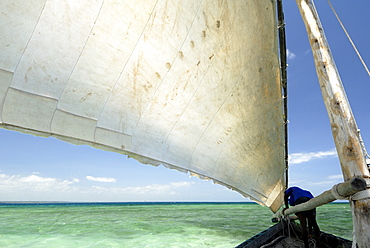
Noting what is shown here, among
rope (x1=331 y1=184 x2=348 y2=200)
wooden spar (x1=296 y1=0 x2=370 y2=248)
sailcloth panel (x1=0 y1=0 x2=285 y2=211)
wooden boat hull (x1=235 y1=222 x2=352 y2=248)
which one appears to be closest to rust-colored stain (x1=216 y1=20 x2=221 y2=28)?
sailcloth panel (x1=0 y1=0 x2=285 y2=211)

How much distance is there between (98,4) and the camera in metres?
1.80

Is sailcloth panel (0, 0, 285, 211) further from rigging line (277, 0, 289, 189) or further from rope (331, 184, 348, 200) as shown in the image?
rope (331, 184, 348, 200)

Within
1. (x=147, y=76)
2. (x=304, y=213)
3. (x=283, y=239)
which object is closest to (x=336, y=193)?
(x=147, y=76)

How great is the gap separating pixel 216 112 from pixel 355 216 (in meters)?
1.70

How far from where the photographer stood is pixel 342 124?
173 cm

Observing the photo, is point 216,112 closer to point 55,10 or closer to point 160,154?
point 160,154

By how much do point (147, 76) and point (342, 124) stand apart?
1695 millimetres

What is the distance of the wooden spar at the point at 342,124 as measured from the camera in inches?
60.2

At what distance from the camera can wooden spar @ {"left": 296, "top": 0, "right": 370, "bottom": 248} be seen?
153 cm

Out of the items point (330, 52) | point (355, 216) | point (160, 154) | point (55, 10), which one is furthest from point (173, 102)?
point (355, 216)

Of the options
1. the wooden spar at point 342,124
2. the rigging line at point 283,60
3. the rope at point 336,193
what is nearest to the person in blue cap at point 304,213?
the rigging line at point 283,60

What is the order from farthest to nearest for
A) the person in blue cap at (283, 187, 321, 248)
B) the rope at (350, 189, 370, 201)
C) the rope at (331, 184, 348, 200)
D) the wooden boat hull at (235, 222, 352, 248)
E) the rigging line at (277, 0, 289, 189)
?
the person in blue cap at (283, 187, 321, 248) < the wooden boat hull at (235, 222, 352, 248) < the rigging line at (277, 0, 289, 189) < the rope at (331, 184, 348, 200) < the rope at (350, 189, 370, 201)

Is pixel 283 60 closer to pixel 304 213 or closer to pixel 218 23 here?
pixel 218 23

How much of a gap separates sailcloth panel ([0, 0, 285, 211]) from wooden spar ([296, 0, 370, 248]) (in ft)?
2.75
